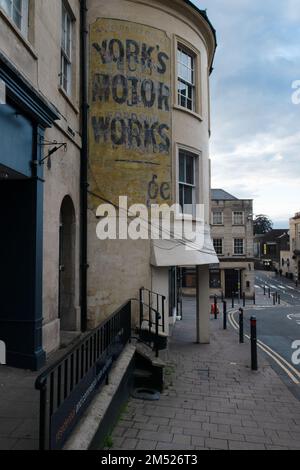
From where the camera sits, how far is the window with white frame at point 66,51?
28.1 ft

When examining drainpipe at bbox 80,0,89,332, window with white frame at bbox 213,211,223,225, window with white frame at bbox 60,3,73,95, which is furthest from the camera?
window with white frame at bbox 213,211,223,225

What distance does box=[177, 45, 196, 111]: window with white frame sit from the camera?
1144cm

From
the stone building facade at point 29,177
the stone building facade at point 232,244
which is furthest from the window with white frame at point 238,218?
the stone building facade at point 29,177

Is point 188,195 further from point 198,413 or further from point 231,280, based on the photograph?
point 231,280

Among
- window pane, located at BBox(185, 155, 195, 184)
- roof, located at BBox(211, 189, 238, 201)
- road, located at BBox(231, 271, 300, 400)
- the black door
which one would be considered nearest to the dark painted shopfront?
road, located at BBox(231, 271, 300, 400)

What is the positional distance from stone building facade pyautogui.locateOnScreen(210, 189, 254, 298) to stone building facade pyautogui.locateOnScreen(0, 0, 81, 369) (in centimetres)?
3712

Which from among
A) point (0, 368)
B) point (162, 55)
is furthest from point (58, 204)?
point (162, 55)

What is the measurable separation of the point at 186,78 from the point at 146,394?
8987 millimetres

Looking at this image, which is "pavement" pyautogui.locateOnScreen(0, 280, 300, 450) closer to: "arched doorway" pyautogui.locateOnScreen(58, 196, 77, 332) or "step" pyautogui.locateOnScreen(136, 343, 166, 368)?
"step" pyautogui.locateOnScreen(136, 343, 166, 368)

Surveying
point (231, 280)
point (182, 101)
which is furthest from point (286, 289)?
point (182, 101)

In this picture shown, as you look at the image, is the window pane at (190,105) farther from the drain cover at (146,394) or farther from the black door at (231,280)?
the black door at (231,280)

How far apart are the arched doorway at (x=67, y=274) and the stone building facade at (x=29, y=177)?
1361 millimetres

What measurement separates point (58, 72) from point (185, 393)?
6656 millimetres

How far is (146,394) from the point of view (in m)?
7.08
